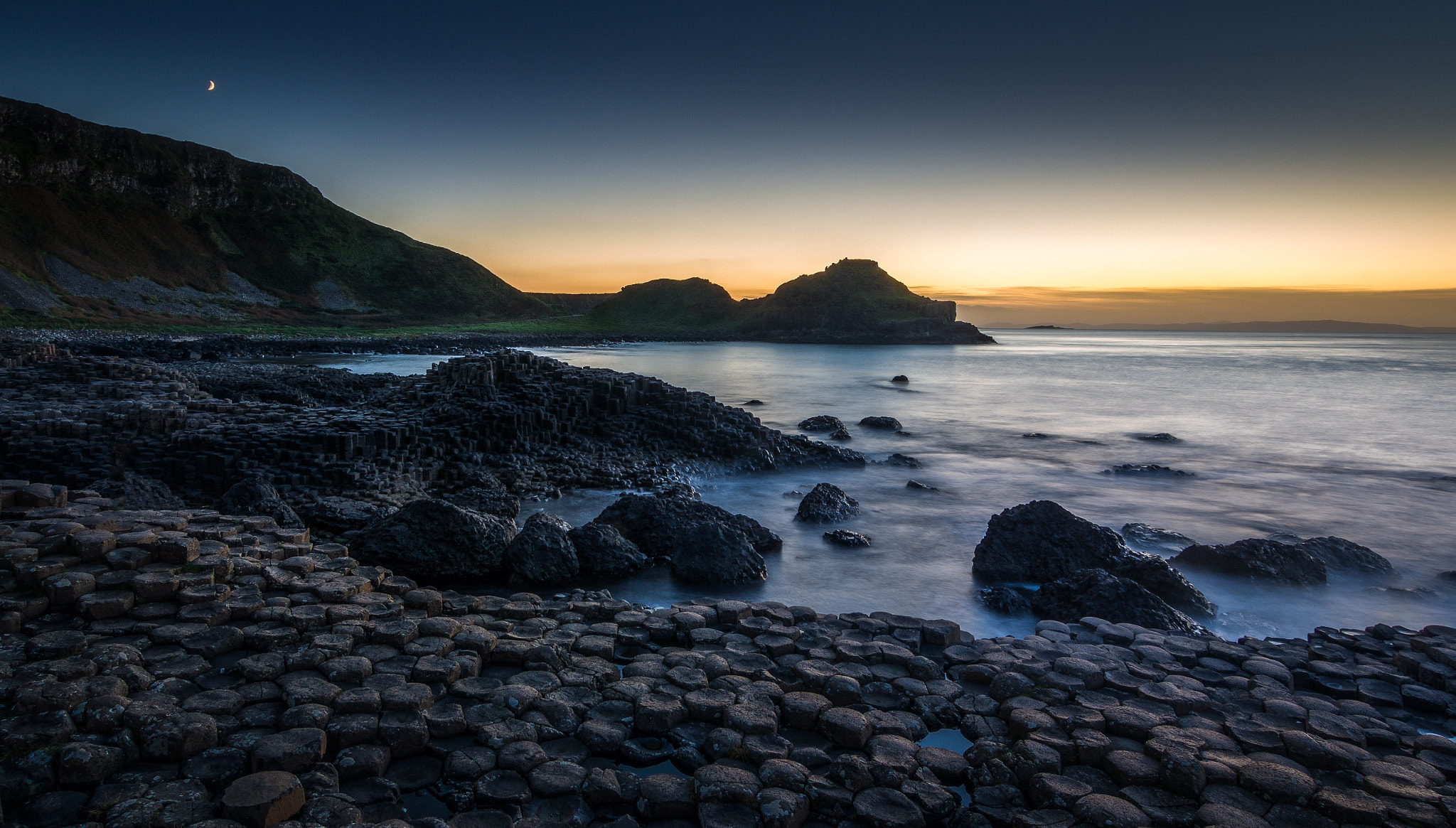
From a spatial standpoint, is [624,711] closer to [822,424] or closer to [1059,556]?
[1059,556]

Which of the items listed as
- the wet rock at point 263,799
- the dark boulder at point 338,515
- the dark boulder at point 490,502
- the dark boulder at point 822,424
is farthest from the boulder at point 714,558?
the dark boulder at point 822,424

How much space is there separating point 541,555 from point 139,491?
577cm

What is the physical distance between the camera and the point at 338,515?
31.1 feet

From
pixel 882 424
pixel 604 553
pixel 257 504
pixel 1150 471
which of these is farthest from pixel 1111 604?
pixel 882 424

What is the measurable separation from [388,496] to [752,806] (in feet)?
31.5

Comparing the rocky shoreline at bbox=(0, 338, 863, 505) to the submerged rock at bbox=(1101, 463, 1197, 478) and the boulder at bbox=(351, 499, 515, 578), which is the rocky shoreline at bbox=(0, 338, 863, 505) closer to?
the boulder at bbox=(351, 499, 515, 578)

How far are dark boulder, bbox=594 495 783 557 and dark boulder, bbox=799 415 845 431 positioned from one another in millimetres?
12210

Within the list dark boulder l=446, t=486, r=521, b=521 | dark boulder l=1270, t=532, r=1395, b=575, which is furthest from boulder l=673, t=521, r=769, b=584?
dark boulder l=1270, t=532, r=1395, b=575

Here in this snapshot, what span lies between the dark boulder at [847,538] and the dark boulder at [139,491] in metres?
8.80

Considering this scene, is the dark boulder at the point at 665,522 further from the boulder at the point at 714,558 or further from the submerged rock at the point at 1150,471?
the submerged rock at the point at 1150,471

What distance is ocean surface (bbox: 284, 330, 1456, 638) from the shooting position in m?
8.69

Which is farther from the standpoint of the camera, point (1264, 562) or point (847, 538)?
point (847, 538)

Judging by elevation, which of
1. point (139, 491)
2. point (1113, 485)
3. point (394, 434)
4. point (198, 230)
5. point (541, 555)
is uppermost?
point (198, 230)

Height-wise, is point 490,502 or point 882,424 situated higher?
point 490,502
